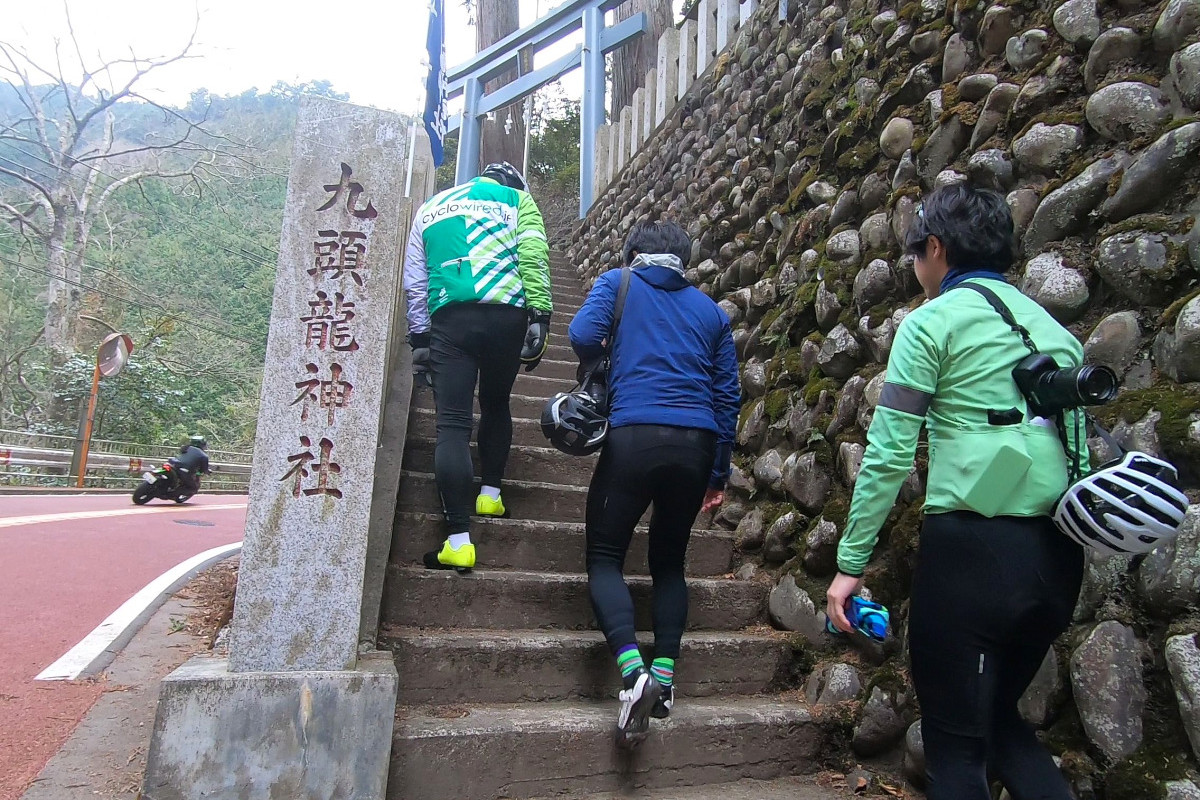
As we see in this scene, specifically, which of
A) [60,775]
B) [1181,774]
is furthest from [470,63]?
[1181,774]

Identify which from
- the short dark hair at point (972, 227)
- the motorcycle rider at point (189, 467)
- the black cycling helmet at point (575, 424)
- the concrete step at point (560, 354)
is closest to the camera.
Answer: the short dark hair at point (972, 227)

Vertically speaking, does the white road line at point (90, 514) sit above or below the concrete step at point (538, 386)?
below

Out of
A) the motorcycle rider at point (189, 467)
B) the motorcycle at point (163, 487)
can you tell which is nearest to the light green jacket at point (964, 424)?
the motorcycle at point (163, 487)

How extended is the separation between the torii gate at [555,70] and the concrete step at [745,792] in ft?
Answer: 27.3

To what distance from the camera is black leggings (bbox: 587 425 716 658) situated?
94.3 inches

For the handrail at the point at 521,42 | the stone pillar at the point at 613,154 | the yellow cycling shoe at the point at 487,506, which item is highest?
the handrail at the point at 521,42

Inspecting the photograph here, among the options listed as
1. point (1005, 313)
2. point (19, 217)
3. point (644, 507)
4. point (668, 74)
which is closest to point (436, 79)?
point (668, 74)

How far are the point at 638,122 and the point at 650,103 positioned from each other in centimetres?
38

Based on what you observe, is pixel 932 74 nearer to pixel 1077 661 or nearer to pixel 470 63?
pixel 1077 661

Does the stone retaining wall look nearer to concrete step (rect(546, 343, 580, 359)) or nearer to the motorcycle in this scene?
concrete step (rect(546, 343, 580, 359))

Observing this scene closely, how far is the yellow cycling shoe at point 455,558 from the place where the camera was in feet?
9.14

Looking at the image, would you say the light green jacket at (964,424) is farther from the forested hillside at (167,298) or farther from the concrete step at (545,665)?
the forested hillside at (167,298)

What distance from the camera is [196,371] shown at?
2088 centimetres

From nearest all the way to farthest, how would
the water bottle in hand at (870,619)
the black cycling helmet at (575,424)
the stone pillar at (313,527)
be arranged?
the water bottle in hand at (870,619)
the stone pillar at (313,527)
the black cycling helmet at (575,424)
